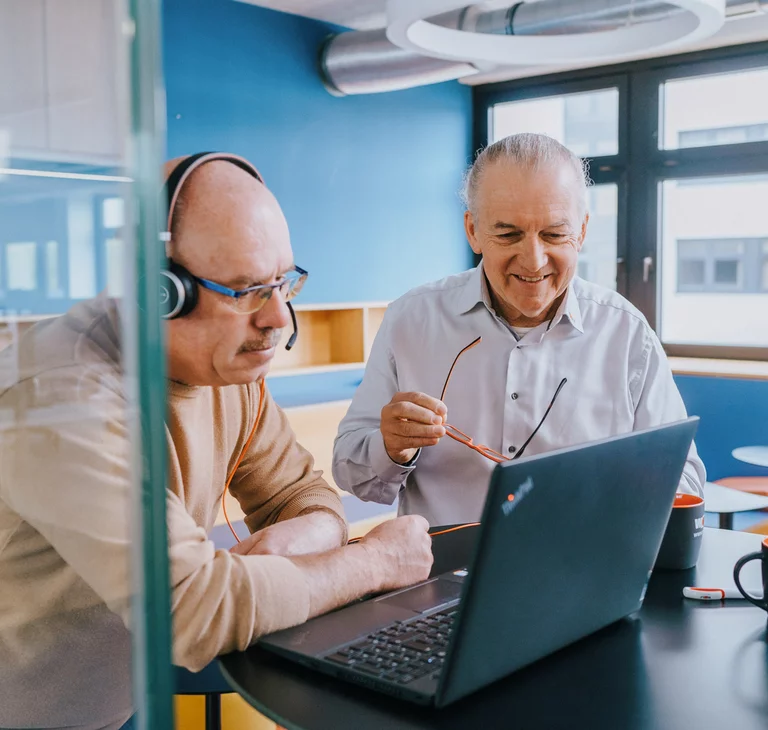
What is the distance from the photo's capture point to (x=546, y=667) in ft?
3.23

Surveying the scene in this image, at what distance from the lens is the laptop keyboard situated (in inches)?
36.4

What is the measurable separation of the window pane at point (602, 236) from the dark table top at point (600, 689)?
187 inches

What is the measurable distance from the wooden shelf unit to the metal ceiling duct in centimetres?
122

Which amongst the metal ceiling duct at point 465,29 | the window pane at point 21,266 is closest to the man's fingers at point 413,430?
the window pane at point 21,266

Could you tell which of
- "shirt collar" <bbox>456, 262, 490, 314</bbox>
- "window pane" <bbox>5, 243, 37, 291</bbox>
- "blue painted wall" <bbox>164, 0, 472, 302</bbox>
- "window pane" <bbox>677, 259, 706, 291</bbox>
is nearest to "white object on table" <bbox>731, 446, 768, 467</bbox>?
"window pane" <bbox>677, 259, 706, 291</bbox>

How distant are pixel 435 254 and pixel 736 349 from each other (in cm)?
191

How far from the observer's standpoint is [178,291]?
103 centimetres

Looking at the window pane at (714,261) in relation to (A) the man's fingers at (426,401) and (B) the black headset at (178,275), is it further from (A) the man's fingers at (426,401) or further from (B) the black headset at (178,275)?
(B) the black headset at (178,275)

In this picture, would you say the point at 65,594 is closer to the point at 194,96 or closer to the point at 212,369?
the point at 212,369

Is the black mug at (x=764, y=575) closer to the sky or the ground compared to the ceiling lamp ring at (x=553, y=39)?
closer to the ground

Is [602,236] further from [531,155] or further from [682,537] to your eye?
[682,537]

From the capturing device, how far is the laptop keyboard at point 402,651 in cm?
92

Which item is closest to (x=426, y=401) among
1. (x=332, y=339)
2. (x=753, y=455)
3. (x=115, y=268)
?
(x=115, y=268)

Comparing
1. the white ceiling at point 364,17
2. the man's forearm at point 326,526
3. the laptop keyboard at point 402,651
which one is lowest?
the laptop keyboard at point 402,651
